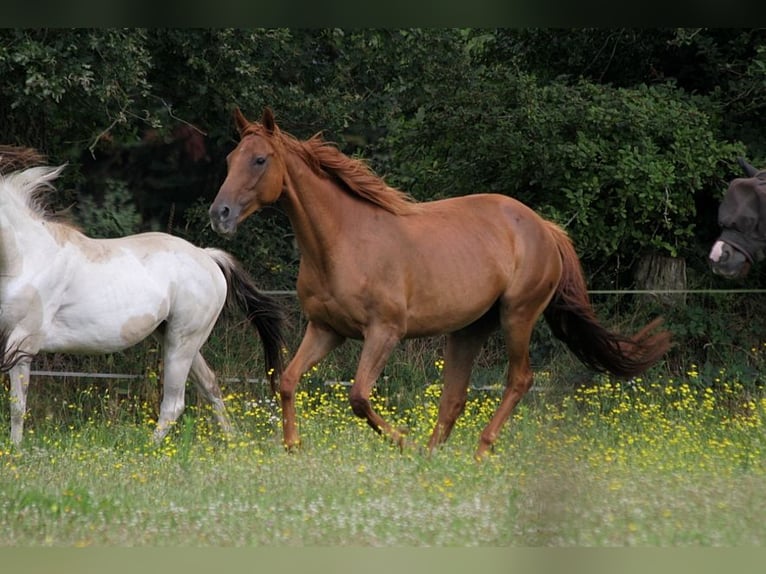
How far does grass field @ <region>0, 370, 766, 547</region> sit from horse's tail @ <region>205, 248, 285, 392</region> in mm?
511

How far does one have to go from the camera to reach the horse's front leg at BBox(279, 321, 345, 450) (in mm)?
6852

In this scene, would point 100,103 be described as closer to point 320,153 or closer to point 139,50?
point 139,50

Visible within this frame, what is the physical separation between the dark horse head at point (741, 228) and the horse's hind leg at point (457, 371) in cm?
171

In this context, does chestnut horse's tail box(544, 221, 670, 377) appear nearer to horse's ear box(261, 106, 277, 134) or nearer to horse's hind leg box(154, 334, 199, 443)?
horse's ear box(261, 106, 277, 134)

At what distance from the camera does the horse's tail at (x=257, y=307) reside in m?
9.22

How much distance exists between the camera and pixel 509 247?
7625mm

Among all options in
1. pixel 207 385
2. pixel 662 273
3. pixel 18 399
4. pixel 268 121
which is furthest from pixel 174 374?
pixel 662 273

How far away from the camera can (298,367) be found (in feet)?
22.6

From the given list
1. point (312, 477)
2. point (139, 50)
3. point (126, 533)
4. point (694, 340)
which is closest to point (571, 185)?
point (694, 340)

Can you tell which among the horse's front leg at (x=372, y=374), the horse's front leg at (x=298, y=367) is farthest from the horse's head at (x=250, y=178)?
the horse's front leg at (x=372, y=374)

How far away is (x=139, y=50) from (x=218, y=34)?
0.84 metres

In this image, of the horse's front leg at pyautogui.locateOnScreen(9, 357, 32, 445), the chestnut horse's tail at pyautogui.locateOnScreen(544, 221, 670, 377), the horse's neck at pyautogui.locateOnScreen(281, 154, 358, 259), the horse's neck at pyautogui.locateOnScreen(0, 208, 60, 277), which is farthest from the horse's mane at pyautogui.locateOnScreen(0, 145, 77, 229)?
the chestnut horse's tail at pyautogui.locateOnScreen(544, 221, 670, 377)

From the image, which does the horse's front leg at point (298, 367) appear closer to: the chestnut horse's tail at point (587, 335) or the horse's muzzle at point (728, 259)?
the chestnut horse's tail at point (587, 335)

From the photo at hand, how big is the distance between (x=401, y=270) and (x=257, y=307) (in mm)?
2466
